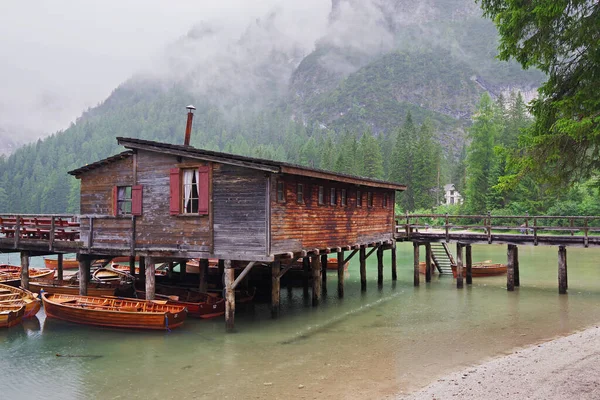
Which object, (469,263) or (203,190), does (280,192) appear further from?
(469,263)

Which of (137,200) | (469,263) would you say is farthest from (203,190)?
(469,263)

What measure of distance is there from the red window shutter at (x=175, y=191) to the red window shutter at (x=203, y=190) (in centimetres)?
106

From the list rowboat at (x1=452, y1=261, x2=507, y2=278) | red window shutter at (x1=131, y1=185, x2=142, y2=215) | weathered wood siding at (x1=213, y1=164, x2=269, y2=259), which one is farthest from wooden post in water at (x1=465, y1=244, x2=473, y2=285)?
red window shutter at (x1=131, y1=185, x2=142, y2=215)

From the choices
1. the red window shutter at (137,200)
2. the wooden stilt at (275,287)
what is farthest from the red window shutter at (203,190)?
the wooden stilt at (275,287)

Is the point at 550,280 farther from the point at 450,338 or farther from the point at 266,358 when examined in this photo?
the point at 266,358

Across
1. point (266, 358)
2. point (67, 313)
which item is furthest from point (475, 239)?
point (67, 313)

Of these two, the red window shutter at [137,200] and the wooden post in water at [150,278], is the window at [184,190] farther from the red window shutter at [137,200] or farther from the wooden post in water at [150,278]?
the wooden post in water at [150,278]

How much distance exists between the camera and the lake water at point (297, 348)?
41.5ft

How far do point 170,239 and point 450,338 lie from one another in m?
11.7

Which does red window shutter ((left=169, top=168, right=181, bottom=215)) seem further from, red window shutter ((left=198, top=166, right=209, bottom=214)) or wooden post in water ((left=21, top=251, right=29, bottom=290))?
wooden post in water ((left=21, top=251, right=29, bottom=290))

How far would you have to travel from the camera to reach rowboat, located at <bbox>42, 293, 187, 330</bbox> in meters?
18.0

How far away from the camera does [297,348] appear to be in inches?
637

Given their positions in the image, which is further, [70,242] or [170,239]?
[70,242]

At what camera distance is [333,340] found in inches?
679
